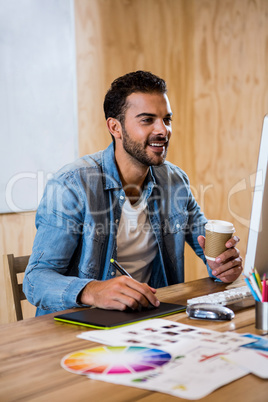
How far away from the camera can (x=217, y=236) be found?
148cm

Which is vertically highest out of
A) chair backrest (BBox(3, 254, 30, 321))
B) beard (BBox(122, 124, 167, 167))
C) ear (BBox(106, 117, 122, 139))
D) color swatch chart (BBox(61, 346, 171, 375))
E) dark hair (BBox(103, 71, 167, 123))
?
dark hair (BBox(103, 71, 167, 123))

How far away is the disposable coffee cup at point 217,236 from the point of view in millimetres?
1465

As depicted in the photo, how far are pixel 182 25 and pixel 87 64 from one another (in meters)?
0.91

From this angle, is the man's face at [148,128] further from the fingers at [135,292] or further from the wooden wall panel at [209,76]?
the wooden wall panel at [209,76]

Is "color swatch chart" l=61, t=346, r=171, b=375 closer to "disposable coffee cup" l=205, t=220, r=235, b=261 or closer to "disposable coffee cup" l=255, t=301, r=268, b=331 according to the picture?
"disposable coffee cup" l=255, t=301, r=268, b=331

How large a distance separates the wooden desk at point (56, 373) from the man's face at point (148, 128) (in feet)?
2.67

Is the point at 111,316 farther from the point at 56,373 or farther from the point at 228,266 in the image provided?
the point at 228,266

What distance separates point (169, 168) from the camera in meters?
2.08

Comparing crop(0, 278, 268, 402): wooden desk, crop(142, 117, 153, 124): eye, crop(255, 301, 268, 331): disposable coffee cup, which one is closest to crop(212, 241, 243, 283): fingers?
crop(0, 278, 268, 402): wooden desk

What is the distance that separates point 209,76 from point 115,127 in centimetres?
176

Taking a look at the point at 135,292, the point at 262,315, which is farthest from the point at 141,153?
the point at 262,315

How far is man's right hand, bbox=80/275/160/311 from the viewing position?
1199 mm

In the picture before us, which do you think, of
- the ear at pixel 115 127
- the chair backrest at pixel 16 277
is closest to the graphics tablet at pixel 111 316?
the chair backrest at pixel 16 277

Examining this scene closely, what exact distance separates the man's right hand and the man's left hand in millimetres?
366
